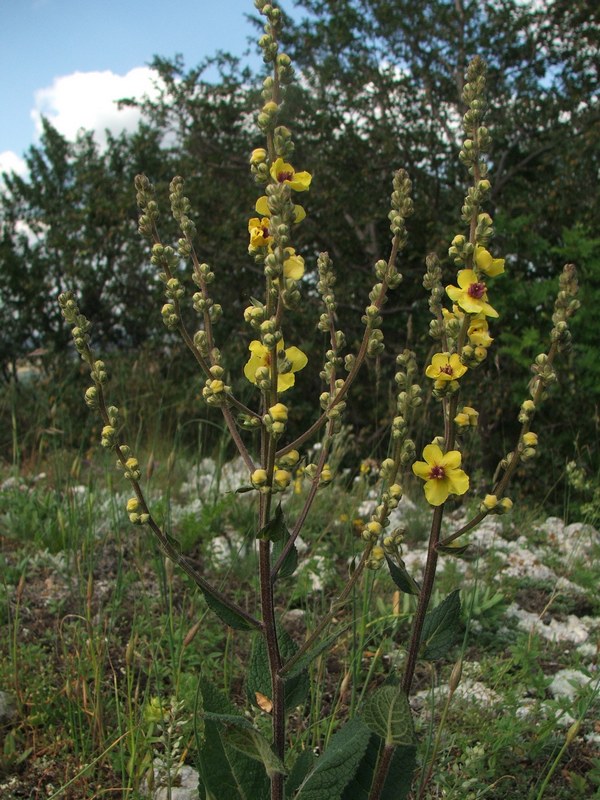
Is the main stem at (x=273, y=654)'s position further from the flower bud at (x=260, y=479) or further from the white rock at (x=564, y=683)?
the white rock at (x=564, y=683)

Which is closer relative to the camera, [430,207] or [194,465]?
[194,465]

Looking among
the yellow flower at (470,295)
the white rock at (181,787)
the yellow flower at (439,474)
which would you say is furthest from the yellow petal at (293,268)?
the white rock at (181,787)

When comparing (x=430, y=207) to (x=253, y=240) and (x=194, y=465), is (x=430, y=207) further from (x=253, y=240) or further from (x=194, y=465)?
(x=253, y=240)

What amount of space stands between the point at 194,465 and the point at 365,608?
11.1 ft

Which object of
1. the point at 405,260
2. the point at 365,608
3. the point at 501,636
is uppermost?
the point at 405,260

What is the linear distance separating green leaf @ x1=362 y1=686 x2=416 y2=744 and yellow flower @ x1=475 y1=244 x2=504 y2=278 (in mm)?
782

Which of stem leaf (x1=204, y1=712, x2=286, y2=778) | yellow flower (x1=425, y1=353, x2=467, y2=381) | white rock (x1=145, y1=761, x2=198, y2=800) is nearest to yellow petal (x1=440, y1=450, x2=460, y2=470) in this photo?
yellow flower (x1=425, y1=353, x2=467, y2=381)

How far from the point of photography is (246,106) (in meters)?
8.89

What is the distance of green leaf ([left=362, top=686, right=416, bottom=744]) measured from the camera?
1.29 metres

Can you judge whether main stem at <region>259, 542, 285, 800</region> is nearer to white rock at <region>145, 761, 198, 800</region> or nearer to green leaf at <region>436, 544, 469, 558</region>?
green leaf at <region>436, 544, 469, 558</region>

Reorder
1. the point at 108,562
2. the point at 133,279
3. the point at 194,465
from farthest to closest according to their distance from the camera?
the point at 133,279
the point at 194,465
the point at 108,562

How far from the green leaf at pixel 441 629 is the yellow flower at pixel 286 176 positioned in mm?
792

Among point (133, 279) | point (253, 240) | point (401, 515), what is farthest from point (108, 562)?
point (133, 279)

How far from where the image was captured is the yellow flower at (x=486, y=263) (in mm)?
1481
